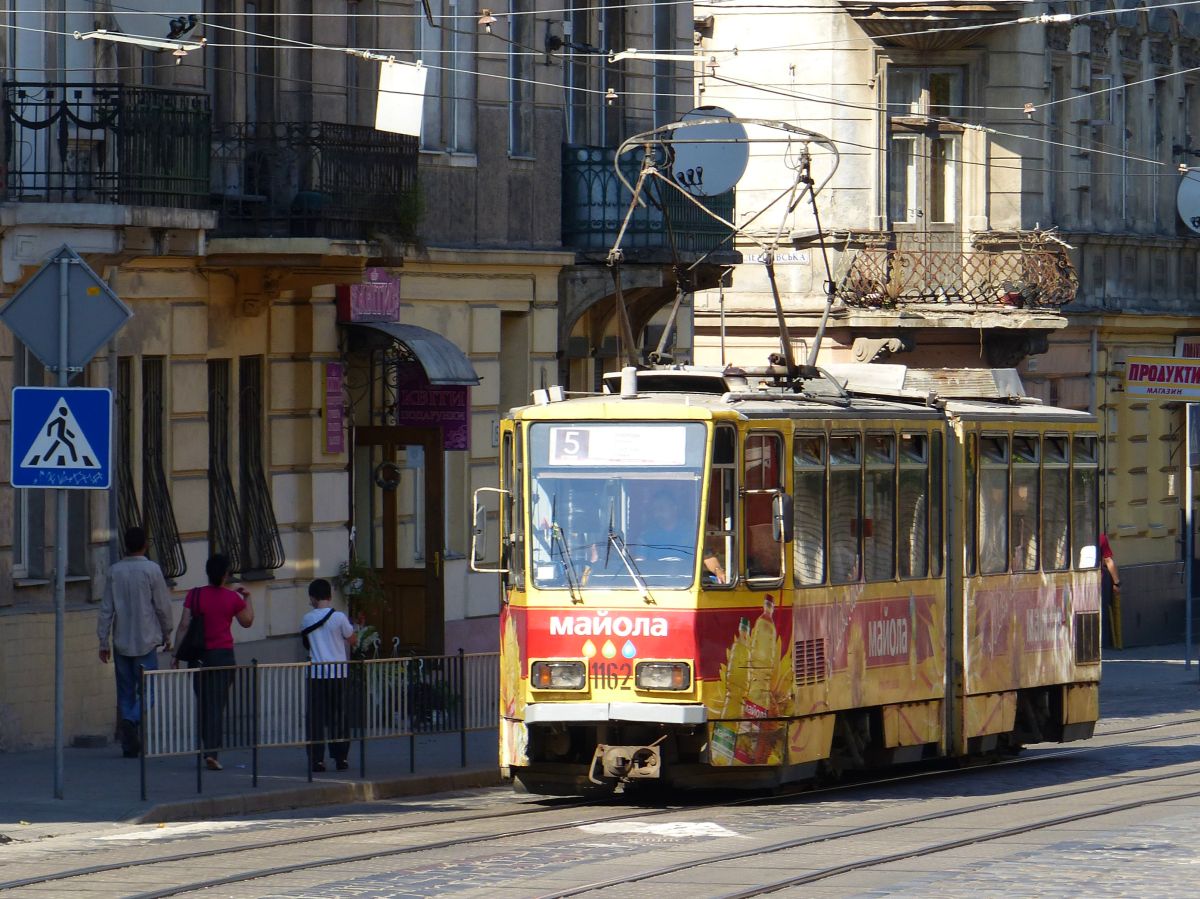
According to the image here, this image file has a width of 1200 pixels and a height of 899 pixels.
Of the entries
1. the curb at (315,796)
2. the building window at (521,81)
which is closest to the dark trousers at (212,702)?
the curb at (315,796)

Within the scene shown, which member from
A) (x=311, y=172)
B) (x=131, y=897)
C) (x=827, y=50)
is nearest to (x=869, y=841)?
(x=131, y=897)

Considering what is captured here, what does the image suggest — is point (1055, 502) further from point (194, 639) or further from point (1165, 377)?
point (1165, 377)

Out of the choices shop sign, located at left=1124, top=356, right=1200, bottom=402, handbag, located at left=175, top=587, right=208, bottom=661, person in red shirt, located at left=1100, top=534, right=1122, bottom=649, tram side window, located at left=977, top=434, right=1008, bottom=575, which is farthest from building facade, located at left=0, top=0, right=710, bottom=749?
person in red shirt, located at left=1100, top=534, right=1122, bottom=649

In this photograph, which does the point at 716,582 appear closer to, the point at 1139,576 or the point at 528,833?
the point at 528,833

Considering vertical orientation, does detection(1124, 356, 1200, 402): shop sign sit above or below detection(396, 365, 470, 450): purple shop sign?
above

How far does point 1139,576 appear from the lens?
40.9 m

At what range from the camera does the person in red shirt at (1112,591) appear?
37.0 metres

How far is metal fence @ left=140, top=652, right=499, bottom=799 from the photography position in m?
17.1

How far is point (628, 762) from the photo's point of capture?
16.9 m

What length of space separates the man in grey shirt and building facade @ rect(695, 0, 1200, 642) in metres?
15.1

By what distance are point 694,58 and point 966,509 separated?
→ 1068 cm

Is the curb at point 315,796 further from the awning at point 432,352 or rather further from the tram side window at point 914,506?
the awning at point 432,352

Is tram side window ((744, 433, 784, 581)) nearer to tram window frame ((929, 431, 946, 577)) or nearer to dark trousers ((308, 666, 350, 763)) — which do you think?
tram window frame ((929, 431, 946, 577))

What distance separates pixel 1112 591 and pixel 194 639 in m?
21.5
